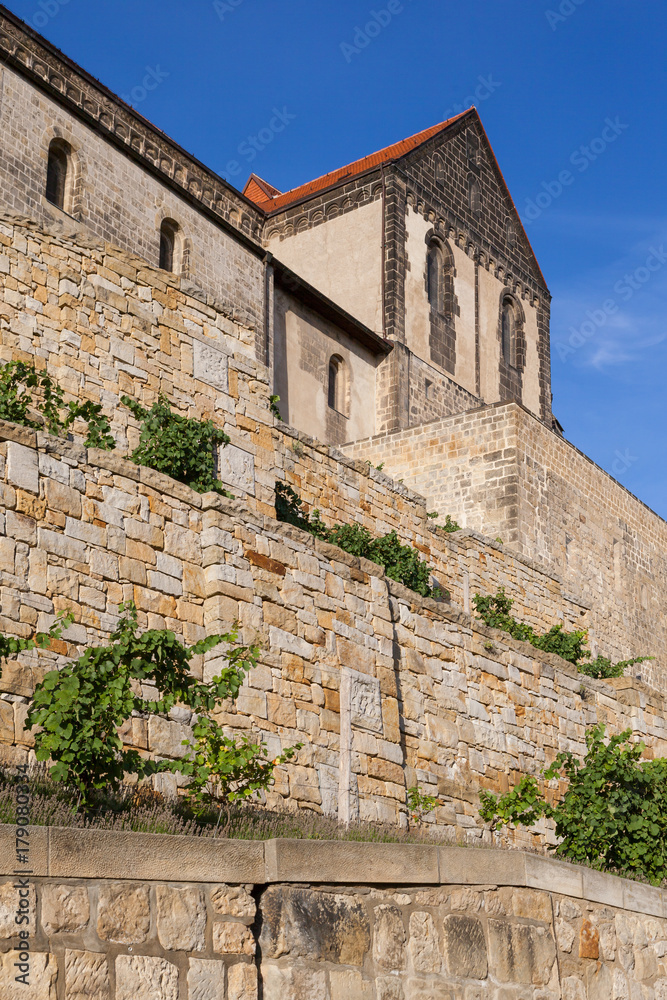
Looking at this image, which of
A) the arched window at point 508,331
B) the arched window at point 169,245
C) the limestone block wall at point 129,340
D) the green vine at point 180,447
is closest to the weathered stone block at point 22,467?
the green vine at point 180,447

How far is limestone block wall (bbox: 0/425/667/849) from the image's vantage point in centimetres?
900

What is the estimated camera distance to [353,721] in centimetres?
1096

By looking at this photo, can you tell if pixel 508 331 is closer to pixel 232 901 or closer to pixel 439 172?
pixel 439 172

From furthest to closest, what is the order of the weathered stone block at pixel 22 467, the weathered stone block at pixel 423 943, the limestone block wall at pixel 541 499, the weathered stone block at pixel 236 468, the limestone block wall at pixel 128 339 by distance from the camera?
1. the limestone block wall at pixel 541 499
2. the weathered stone block at pixel 236 468
3. the limestone block wall at pixel 128 339
4. the weathered stone block at pixel 22 467
5. the weathered stone block at pixel 423 943

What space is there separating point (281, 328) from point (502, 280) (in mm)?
9643

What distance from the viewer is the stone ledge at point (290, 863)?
214 inches

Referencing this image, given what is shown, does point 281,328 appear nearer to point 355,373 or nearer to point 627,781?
point 355,373

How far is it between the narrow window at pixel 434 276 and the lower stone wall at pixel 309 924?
68.8 feet

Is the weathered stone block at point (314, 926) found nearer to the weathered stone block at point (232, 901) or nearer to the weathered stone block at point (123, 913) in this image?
the weathered stone block at point (232, 901)

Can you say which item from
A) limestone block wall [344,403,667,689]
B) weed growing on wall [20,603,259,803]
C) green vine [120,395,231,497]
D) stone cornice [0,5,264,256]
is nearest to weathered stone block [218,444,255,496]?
green vine [120,395,231,497]

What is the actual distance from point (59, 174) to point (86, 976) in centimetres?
1565

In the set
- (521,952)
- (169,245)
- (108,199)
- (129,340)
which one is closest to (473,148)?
(169,245)

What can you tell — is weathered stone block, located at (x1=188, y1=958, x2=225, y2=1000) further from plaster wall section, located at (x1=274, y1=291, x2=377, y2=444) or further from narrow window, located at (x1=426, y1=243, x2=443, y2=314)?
narrow window, located at (x1=426, y1=243, x2=443, y2=314)

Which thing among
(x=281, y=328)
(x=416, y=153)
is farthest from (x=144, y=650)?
(x=416, y=153)
